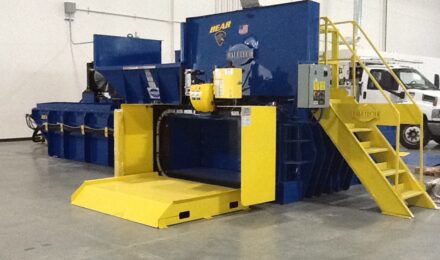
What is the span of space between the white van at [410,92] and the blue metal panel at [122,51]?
4873 millimetres

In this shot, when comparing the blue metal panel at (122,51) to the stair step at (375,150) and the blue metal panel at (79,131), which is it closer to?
the blue metal panel at (79,131)

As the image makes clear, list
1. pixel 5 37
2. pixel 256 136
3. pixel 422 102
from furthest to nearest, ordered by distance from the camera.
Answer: pixel 5 37, pixel 422 102, pixel 256 136

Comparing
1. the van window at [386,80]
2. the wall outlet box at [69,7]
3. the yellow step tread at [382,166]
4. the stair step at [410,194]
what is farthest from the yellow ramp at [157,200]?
the wall outlet box at [69,7]

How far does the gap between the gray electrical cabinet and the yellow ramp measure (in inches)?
55.9

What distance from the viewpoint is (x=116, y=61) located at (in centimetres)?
919

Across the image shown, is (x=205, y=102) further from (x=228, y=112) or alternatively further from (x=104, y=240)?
(x=104, y=240)

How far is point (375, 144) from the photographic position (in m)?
6.77

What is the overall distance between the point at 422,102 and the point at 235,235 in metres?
8.96

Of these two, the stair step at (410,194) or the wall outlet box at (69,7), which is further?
the wall outlet box at (69,7)

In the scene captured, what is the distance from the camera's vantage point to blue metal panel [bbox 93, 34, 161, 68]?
352 inches

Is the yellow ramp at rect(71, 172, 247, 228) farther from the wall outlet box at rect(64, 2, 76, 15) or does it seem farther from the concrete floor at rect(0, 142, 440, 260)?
Result: the wall outlet box at rect(64, 2, 76, 15)

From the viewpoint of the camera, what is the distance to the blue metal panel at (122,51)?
8953mm

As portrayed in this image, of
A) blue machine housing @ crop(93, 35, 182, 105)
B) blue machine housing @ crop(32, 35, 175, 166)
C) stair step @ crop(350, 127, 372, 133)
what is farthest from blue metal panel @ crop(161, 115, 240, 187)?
Result: stair step @ crop(350, 127, 372, 133)

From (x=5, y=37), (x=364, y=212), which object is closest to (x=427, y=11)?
(x=5, y=37)
